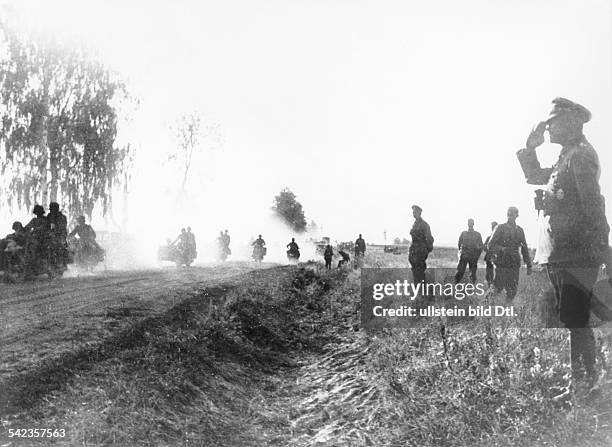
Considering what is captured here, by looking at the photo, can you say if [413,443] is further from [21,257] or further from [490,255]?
[21,257]

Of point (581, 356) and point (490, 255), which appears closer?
point (581, 356)

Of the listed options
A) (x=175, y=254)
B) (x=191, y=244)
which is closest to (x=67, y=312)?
(x=175, y=254)

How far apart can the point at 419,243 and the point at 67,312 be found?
6841 millimetres

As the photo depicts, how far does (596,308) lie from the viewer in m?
3.41

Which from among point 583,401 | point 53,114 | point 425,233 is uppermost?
point 53,114

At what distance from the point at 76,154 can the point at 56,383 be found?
19826 mm

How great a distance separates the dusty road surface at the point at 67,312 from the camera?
4.49 meters

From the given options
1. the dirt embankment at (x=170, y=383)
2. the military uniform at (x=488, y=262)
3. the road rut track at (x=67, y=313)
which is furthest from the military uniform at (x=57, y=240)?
the military uniform at (x=488, y=262)

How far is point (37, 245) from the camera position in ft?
38.4

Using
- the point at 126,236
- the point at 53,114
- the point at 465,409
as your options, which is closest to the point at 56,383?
the point at 465,409

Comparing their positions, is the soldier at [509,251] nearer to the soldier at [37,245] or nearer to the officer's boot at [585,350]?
the officer's boot at [585,350]

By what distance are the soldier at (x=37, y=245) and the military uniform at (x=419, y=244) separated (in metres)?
9.14

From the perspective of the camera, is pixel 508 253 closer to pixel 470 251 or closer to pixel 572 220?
pixel 470 251

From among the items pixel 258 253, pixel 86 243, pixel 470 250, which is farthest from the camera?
pixel 258 253
